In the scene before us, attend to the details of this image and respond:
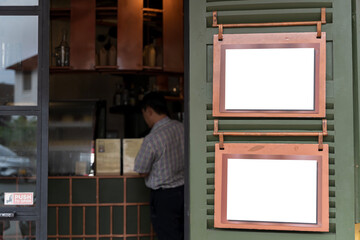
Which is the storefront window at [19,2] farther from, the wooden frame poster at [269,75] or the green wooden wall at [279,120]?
the wooden frame poster at [269,75]

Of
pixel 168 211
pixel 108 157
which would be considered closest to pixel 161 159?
pixel 168 211

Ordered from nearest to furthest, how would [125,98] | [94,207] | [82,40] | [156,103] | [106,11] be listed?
[156,103] < [94,207] < [82,40] < [106,11] < [125,98]

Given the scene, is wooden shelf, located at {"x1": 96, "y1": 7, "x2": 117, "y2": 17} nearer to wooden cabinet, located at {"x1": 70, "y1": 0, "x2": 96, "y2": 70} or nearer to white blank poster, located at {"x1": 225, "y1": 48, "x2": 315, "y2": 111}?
wooden cabinet, located at {"x1": 70, "y1": 0, "x2": 96, "y2": 70}

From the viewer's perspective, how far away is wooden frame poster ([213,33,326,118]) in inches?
98.7

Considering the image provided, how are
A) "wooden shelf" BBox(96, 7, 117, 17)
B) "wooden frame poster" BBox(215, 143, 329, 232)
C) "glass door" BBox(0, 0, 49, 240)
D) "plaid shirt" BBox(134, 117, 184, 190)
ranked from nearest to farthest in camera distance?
"wooden frame poster" BBox(215, 143, 329, 232), "glass door" BBox(0, 0, 49, 240), "plaid shirt" BBox(134, 117, 184, 190), "wooden shelf" BBox(96, 7, 117, 17)

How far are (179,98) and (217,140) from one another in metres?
4.24

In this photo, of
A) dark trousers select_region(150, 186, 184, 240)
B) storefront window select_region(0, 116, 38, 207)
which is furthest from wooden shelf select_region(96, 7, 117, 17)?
storefront window select_region(0, 116, 38, 207)

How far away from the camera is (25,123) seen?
287 cm

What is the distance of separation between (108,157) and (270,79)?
2440 millimetres

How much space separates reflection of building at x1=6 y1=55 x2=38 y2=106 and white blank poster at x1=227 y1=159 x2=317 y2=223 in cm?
128

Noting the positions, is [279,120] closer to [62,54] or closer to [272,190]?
[272,190]

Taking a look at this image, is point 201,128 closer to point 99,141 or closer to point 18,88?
point 18,88

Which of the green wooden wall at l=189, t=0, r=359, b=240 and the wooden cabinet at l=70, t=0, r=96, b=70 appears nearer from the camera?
the green wooden wall at l=189, t=0, r=359, b=240

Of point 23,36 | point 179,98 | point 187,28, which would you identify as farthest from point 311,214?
point 179,98
